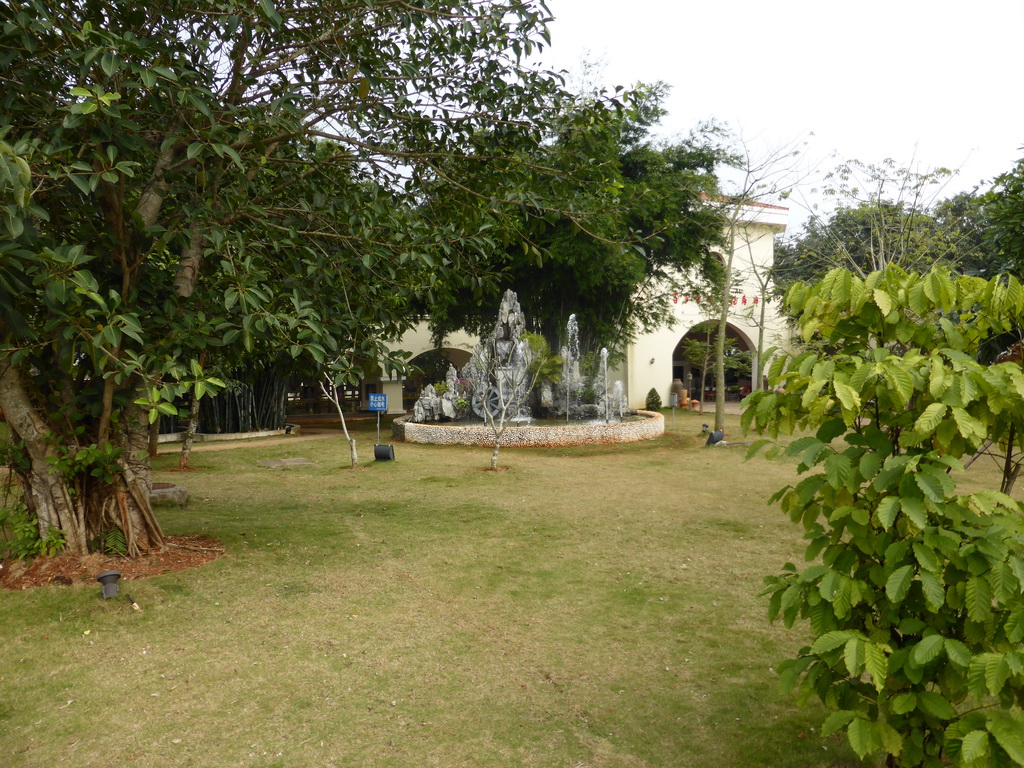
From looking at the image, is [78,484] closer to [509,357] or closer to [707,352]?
[509,357]

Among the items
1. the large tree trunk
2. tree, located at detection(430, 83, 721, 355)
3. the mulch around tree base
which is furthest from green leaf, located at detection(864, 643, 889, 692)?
tree, located at detection(430, 83, 721, 355)

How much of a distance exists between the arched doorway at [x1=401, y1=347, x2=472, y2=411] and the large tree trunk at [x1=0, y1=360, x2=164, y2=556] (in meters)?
20.9

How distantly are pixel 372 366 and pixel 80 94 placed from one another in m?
3.49

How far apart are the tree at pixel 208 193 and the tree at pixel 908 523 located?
3.59m

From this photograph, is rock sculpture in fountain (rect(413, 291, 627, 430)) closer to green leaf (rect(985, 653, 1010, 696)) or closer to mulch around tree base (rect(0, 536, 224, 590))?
mulch around tree base (rect(0, 536, 224, 590))

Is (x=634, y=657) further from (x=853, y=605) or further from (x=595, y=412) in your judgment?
(x=595, y=412)

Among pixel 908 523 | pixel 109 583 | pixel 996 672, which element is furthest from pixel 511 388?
pixel 996 672

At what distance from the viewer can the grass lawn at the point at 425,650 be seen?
3475 mm

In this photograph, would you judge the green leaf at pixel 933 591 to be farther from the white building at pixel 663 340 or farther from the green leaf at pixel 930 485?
the white building at pixel 663 340

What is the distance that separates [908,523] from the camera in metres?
2.59

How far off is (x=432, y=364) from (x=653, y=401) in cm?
868

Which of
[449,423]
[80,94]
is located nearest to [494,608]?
[80,94]

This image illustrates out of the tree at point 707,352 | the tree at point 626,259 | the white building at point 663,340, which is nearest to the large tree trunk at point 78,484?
the tree at point 626,259

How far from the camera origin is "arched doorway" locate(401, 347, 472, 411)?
28.1m
